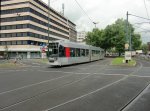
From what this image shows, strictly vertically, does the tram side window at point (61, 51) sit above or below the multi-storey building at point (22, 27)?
below

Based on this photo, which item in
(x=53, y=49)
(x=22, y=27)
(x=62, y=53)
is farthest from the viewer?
(x=22, y=27)

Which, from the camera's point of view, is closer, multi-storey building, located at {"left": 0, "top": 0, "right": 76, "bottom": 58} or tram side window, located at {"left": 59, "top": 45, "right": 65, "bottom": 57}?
tram side window, located at {"left": 59, "top": 45, "right": 65, "bottom": 57}

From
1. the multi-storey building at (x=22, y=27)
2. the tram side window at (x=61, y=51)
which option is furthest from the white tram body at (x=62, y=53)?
the multi-storey building at (x=22, y=27)

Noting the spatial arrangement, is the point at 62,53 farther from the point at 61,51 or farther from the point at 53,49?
the point at 53,49

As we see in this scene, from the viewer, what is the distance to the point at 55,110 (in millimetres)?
7434

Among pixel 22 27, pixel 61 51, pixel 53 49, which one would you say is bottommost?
pixel 61 51

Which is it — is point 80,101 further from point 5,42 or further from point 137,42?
point 137,42

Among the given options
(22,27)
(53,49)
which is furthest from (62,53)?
(22,27)

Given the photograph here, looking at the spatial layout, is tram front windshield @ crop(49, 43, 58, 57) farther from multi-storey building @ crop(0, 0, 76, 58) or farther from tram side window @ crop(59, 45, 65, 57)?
multi-storey building @ crop(0, 0, 76, 58)

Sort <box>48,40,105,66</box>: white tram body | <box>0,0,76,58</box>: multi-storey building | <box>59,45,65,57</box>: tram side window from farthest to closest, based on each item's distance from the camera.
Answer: <box>0,0,76,58</box>: multi-storey building < <box>59,45,65,57</box>: tram side window < <box>48,40,105,66</box>: white tram body

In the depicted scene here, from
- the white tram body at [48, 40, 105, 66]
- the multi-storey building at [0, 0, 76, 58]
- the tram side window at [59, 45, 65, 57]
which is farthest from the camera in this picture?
the multi-storey building at [0, 0, 76, 58]

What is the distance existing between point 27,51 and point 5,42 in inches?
381

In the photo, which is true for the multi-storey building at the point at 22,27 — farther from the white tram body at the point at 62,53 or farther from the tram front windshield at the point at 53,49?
the tram front windshield at the point at 53,49

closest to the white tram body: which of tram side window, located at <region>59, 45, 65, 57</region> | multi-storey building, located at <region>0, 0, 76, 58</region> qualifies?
tram side window, located at <region>59, 45, 65, 57</region>
